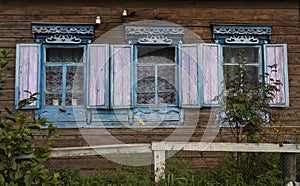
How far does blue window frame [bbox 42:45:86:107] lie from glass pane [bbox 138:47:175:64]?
1.04 m

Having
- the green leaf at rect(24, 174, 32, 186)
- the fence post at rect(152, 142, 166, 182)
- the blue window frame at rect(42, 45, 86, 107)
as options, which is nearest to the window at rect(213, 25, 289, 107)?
the fence post at rect(152, 142, 166, 182)

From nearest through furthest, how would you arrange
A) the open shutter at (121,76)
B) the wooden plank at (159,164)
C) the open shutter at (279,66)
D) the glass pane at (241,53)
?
the wooden plank at (159,164) → the open shutter at (121,76) → the open shutter at (279,66) → the glass pane at (241,53)

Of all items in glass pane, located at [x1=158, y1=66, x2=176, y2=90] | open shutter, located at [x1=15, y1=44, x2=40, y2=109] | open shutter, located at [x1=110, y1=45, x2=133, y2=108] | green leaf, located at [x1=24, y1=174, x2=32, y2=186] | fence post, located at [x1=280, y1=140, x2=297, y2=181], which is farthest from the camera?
glass pane, located at [x1=158, y1=66, x2=176, y2=90]

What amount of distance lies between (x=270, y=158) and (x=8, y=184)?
136 inches

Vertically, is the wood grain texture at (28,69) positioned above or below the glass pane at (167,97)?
above

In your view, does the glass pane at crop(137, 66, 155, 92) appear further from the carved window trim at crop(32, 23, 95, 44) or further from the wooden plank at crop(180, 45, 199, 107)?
the carved window trim at crop(32, 23, 95, 44)

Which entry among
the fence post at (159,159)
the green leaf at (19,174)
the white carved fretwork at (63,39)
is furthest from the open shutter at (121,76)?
the green leaf at (19,174)

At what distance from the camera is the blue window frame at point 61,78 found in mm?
6727

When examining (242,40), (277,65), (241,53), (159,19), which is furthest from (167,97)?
(277,65)

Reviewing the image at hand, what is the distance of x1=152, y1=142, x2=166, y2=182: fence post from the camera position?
197 inches

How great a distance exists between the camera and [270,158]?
5.28 meters

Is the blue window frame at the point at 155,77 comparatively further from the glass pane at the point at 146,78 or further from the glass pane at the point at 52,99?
the glass pane at the point at 52,99

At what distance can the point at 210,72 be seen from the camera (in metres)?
6.78

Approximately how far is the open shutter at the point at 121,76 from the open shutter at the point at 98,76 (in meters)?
0.11
